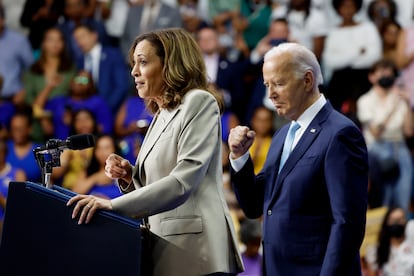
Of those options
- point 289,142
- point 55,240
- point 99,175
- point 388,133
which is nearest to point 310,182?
point 289,142

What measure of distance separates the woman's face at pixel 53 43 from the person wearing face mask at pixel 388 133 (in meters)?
2.92

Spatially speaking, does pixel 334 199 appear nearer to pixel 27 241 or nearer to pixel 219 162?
pixel 219 162

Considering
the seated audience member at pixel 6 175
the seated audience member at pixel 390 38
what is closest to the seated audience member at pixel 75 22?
the seated audience member at pixel 6 175

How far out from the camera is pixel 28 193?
2930 mm

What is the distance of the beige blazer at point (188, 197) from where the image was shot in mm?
3076

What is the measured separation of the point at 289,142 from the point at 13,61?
6126 millimetres

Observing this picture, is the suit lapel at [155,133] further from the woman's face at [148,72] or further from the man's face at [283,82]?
the man's face at [283,82]

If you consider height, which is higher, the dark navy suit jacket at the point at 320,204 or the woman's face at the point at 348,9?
the woman's face at the point at 348,9

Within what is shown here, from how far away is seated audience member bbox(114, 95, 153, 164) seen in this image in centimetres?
844

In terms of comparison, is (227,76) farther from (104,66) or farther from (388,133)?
(388,133)

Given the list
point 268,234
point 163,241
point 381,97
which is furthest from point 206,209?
point 381,97

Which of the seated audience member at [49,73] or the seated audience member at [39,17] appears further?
the seated audience member at [39,17]

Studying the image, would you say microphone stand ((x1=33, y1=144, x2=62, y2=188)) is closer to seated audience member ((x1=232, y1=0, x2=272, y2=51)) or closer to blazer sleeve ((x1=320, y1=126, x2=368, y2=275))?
blazer sleeve ((x1=320, y1=126, x2=368, y2=275))

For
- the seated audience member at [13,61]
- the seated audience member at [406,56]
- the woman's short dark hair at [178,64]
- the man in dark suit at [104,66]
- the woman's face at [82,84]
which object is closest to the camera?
the woman's short dark hair at [178,64]
